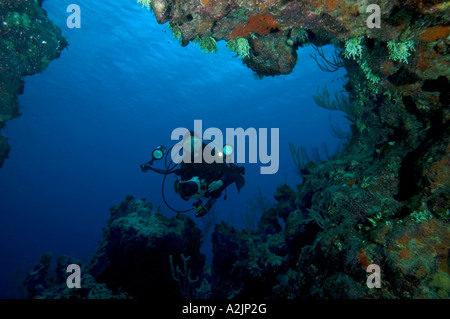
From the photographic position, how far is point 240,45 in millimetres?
3844

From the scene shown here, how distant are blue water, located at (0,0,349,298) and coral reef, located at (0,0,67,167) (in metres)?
7.59

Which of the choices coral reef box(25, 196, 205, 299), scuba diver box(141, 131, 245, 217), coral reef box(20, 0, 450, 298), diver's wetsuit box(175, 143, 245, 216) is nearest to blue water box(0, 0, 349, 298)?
coral reef box(20, 0, 450, 298)

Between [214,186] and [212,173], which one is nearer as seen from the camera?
[214,186]

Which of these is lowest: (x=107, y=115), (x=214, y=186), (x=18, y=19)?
(x=214, y=186)

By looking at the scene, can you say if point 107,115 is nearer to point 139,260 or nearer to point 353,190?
point 139,260

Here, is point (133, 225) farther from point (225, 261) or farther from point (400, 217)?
point (400, 217)

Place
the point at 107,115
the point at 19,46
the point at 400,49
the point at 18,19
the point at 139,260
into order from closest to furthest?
1. the point at 400,49
2. the point at 139,260
3. the point at 18,19
4. the point at 19,46
5. the point at 107,115

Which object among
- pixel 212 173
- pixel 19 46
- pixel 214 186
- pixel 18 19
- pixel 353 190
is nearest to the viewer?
pixel 353 190

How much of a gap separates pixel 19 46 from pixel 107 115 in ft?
108

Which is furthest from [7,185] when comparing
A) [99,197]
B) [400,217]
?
[400,217]

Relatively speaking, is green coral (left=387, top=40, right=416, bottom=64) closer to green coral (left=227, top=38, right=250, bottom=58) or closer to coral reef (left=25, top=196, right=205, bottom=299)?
green coral (left=227, top=38, right=250, bottom=58)

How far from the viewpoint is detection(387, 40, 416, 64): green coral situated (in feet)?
10.1

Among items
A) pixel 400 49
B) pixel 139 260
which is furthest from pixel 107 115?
pixel 400 49

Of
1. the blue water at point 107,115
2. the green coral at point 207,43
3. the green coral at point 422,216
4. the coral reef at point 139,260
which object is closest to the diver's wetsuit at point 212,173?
the coral reef at point 139,260
